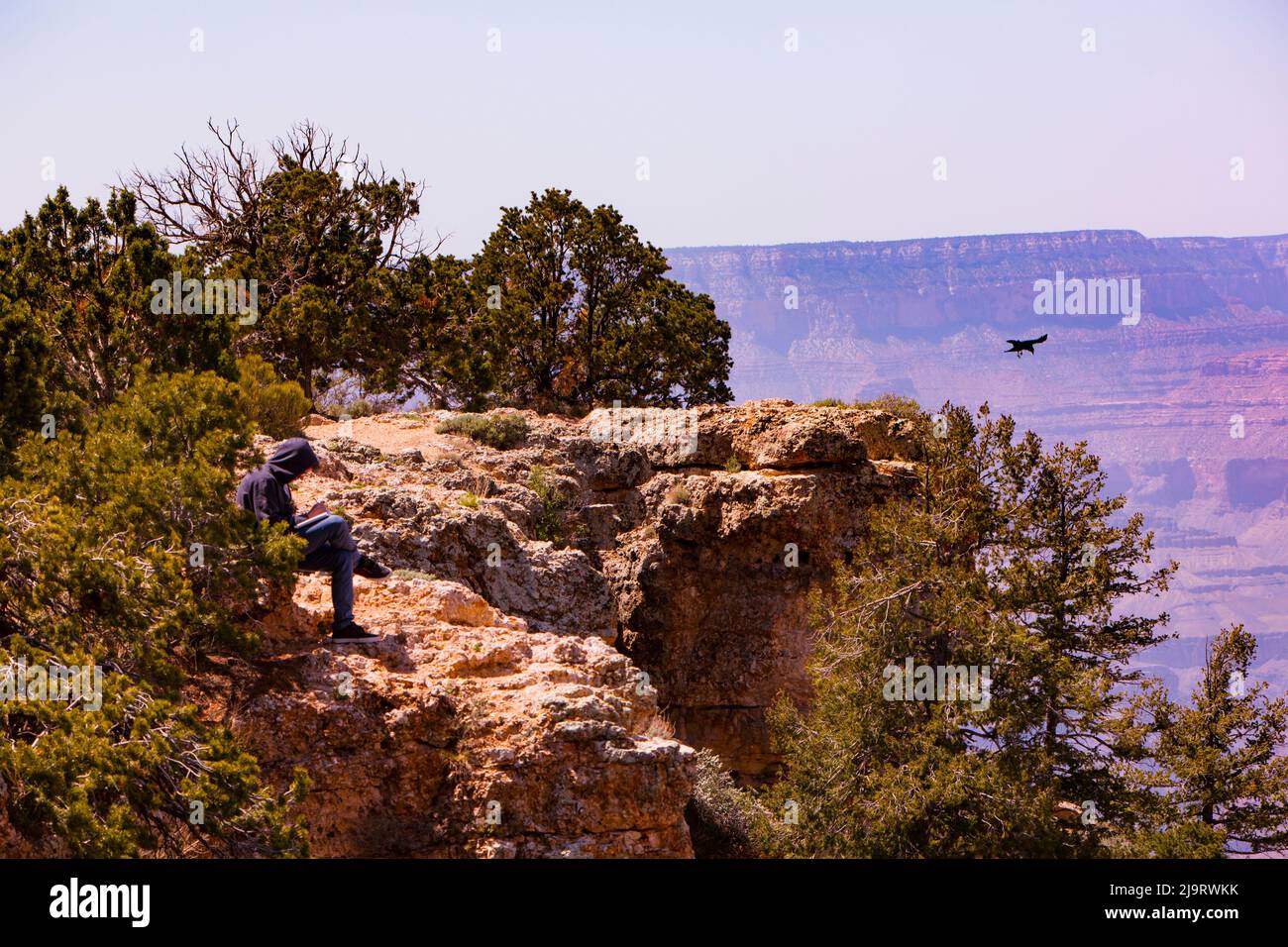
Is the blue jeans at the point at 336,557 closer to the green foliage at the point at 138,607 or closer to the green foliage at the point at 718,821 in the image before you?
the green foliage at the point at 138,607

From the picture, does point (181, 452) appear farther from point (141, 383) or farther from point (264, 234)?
point (264, 234)

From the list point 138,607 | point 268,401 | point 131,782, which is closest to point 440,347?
point 268,401

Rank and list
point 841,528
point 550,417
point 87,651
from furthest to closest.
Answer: point 550,417 → point 841,528 → point 87,651

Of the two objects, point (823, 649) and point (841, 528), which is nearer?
point (823, 649)

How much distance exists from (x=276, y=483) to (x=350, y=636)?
4.65ft

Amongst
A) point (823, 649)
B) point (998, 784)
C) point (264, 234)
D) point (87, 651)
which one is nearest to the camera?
point (87, 651)

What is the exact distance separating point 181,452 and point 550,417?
55.3ft

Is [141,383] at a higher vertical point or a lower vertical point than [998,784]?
higher

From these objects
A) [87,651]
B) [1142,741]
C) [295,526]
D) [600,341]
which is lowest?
[1142,741]

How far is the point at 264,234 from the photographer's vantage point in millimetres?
37750

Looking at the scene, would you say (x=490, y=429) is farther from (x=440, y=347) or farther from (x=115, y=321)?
(x=440, y=347)

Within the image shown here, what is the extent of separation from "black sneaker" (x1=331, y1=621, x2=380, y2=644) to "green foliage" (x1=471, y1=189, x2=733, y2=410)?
83.4ft

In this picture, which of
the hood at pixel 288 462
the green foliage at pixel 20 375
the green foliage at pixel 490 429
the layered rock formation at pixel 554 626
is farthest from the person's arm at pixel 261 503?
the green foliage at pixel 490 429
